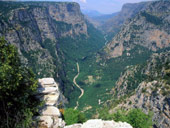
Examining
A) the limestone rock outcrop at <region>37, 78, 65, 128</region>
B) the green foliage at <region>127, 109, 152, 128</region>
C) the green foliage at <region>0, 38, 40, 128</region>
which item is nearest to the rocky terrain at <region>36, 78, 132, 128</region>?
the limestone rock outcrop at <region>37, 78, 65, 128</region>

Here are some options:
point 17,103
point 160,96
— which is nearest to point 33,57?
point 160,96

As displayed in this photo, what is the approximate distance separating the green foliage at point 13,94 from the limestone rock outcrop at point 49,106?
2.12 metres

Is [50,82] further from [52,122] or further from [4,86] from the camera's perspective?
[4,86]

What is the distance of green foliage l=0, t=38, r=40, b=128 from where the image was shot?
25.8 metres

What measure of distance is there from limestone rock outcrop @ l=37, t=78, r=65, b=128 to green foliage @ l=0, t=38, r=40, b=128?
2.12m

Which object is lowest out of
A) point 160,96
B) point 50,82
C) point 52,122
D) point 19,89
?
point 160,96

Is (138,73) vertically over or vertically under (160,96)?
under

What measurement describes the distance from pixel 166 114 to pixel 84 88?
139 metres

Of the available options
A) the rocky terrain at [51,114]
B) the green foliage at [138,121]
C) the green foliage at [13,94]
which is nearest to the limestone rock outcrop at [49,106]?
the rocky terrain at [51,114]

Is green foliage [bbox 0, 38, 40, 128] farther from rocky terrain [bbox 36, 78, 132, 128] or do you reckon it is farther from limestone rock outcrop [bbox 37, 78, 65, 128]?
rocky terrain [bbox 36, 78, 132, 128]

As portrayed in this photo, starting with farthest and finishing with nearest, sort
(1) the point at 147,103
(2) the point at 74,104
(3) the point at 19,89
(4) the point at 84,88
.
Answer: (4) the point at 84,88 → (2) the point at 74,104 → (1) the point at 147,103 → (3) the point at 19,89

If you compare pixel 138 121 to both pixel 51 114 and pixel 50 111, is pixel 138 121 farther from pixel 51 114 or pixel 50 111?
pixel 50 111

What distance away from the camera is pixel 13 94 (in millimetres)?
29969

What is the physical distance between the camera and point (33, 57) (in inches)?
6959
